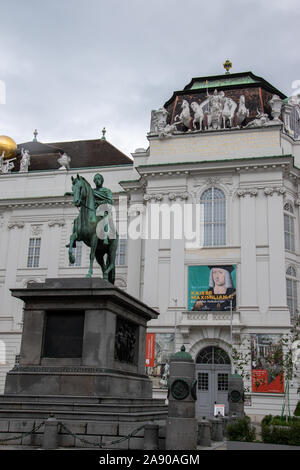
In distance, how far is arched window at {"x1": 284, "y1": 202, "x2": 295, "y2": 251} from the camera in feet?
118

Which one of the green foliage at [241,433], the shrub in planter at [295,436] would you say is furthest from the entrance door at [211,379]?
the shrub in planter at [295,436]

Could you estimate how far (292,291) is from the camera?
35.2 meters

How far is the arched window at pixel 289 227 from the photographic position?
3609cm

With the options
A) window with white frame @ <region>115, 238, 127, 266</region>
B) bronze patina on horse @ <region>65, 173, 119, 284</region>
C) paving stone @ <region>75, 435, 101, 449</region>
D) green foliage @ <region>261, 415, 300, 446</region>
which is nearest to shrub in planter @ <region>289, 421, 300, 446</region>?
green foliage @ <region>261, 415, 300, 446</region>

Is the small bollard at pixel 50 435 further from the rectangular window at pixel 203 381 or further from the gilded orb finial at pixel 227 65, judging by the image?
the gilded orb finial at pixel 227 65

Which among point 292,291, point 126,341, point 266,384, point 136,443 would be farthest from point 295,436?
point 292,291

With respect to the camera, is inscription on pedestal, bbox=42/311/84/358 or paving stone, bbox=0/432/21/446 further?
inscription on pedestal, bbox=42/311/84/358

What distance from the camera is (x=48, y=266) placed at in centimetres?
4138

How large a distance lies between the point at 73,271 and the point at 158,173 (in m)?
9.96

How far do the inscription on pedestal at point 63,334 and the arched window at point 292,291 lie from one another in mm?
22657

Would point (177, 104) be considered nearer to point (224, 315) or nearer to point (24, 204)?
point (24, 204)

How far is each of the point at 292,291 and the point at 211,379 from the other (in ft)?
25.6

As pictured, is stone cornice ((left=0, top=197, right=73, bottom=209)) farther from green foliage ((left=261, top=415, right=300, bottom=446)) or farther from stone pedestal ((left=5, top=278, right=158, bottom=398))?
green foliage ((left=261, top=415, right=300, bottom=446))

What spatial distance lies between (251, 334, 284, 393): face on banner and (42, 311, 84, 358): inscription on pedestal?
19.5 m
